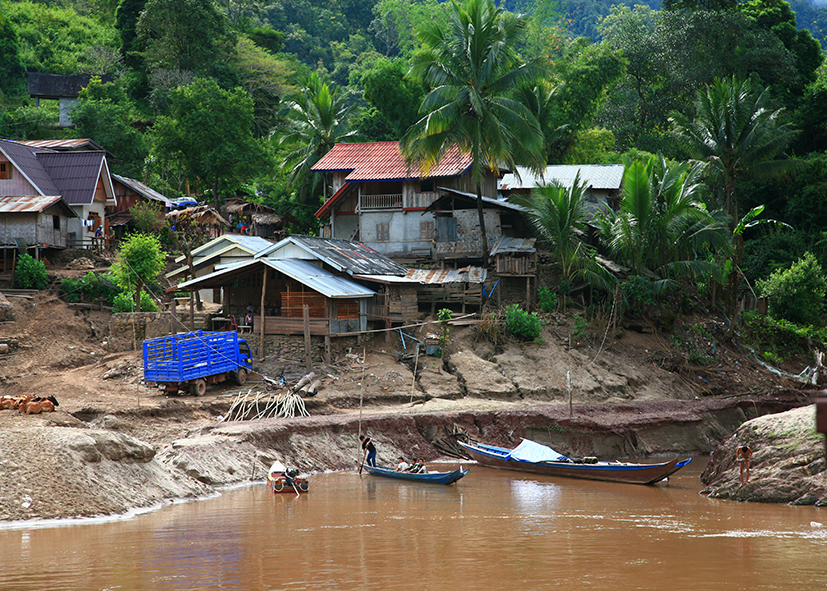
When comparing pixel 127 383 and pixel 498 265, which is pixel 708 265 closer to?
pixel 498 265

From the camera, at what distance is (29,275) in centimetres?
3206

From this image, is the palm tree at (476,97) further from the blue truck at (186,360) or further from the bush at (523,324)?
the blue truck at (186,360)

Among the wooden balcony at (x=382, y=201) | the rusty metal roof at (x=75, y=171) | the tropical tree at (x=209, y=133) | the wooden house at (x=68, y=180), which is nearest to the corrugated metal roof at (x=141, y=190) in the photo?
the wooden house at (x=68, y=180)

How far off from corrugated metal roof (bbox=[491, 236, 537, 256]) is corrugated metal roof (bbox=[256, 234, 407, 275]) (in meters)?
4.15

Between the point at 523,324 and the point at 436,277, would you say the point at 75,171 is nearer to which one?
the point at 436,277

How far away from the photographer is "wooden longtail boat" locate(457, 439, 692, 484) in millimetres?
20016

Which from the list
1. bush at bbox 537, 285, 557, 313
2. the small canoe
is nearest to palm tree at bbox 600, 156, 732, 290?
bush at bbox 537, 285, 557, 313

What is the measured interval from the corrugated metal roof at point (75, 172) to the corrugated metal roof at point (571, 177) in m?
Result: 20.2

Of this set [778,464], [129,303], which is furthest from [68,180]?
[778,464]

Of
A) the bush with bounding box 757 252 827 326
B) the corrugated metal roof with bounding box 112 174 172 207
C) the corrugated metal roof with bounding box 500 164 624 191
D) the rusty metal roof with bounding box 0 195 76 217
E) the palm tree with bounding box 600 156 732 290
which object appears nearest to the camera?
the palm tree with bounding box 600 156 732 290

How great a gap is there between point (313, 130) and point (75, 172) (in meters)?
13.1

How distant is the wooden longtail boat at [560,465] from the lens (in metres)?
20.0

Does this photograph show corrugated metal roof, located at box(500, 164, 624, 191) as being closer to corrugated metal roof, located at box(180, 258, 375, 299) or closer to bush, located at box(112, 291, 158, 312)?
corrugated metal roof, located at box(180, 258, 375, 299)

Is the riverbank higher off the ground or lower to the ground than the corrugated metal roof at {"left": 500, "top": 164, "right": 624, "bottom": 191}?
lower
